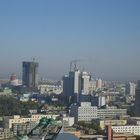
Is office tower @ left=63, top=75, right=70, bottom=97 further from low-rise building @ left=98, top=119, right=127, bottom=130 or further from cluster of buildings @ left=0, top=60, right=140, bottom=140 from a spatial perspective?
low-rise building @ left=98, top=119, right=127, bottom=130

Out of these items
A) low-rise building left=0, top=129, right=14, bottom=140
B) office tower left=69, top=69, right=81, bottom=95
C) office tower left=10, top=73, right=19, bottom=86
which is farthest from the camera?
office tower left=10, top=73, right=19, bottom=86

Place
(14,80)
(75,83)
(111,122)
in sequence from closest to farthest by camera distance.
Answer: (111,122) → (75,83) → (14,80)

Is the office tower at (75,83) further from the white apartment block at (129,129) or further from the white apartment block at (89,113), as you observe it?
the white apartment block at (129,129)

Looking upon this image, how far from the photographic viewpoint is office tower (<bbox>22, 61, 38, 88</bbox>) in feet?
101

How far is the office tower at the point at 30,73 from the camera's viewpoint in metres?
30.9

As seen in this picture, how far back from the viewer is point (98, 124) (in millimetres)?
15414

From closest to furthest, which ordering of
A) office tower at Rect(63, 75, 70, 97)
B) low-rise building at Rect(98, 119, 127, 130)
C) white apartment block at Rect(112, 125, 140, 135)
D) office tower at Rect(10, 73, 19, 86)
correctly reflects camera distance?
white apartment block at Rect(112, 125, 140, 135) → low-rise building at Rect(98, 119, 127, 130) → office tower at Rect(63, 75, 70, 97) → office tower at Rect(10, 73, 19, 86)

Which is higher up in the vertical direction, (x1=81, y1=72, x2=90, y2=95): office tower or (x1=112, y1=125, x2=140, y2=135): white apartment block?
(x1=81, y1=72, x2=90, y2=95): office tower

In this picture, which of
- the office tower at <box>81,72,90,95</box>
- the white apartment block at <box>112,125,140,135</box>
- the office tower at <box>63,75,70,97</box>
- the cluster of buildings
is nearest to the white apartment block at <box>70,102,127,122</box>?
the cluster of buildings

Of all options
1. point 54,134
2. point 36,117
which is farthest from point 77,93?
point 54,134

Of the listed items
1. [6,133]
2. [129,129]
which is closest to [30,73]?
[129,129]

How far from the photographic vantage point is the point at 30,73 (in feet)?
101

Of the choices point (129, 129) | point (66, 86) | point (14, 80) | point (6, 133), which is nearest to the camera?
point (6, 133)

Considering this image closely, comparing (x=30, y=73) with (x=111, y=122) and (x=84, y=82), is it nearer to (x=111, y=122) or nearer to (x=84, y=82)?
(x=84, y=82)
